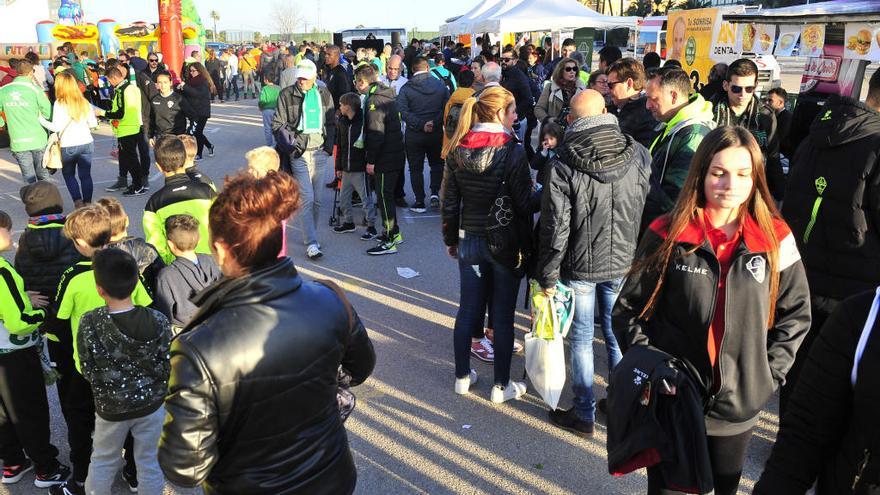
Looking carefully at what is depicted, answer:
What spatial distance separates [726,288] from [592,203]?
132 centimetres

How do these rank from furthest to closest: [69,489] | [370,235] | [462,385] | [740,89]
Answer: [370,235] → [740,89] → [462,385] → [69,489]

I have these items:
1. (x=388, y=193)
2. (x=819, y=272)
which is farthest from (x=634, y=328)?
(x=388, y=193)

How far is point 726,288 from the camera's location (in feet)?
7.56

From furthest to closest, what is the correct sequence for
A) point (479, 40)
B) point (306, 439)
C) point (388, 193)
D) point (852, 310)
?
point (479, 40)
point (388, 193)
point (306, 439)
point (852, 310)

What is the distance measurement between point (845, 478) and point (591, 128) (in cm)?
224

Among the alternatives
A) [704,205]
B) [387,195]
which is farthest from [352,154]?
[704,205]

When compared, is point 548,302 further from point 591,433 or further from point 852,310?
point 852,310

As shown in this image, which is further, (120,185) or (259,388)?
(120,185)

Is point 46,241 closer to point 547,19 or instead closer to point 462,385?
point 462,385

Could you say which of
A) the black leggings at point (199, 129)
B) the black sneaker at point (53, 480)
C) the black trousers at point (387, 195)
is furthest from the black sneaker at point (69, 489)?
the black leggings at point (199, 129)

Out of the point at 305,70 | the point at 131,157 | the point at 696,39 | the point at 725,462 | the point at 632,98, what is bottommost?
the point at 725,462

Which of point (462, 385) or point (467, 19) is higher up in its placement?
point (467, 19)

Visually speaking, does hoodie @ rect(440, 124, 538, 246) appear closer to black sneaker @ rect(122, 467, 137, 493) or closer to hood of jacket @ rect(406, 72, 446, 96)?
black sneaker @ rect(122, 467, 137, 493)

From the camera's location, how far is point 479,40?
1964cm
